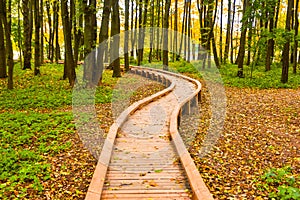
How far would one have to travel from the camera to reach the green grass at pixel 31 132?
5113 mm

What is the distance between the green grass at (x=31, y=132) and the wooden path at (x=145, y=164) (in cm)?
114

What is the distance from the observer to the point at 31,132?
7.55 metres

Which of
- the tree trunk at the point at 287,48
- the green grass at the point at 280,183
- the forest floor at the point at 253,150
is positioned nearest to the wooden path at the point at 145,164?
the forest floor at the point at 253,150

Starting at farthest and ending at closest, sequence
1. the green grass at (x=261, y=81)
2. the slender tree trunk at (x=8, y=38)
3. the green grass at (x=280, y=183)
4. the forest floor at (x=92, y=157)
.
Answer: the green grass at (x=261, y=81) < the slender tree trunk at (x=8, y=38) < the forest floor at (x=92, y=157) < the green grass at (x=280, y=183)

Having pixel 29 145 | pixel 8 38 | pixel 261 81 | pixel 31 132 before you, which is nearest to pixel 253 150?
pixel 29 145

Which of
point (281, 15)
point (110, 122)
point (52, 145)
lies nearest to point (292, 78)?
point (110, 122)

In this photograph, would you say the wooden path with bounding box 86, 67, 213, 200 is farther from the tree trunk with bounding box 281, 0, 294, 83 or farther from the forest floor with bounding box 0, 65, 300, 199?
the tree trunk with bounding box 281, 0, 294, 83

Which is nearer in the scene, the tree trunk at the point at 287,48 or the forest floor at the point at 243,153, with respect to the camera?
the forest floor at the point at 243,153

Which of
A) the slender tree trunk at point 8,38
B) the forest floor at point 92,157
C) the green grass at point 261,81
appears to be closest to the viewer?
the forest floor at point 92,157

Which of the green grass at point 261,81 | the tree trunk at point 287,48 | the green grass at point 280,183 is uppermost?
the tree trunk at point 287,48

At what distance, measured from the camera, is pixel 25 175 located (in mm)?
5203

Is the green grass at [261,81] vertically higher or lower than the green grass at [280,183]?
higher

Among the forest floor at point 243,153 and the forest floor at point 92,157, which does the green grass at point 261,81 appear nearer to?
the forest floor at point 92,157

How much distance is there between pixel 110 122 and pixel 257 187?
4919mm
